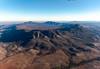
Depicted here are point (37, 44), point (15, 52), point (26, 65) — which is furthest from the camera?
point (37, 44)

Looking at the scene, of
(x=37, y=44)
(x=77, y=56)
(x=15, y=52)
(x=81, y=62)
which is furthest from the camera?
(x=37, y=44)

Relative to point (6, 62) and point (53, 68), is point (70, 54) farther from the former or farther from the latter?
point (6, 62)

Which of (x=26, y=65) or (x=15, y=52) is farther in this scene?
(x=15, y=52)

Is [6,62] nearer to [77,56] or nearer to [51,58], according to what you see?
[51,58]

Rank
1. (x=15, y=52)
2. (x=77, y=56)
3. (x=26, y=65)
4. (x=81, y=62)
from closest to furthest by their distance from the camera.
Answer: (x=26, y=65)
(x=81, y=62)
(x=77, y=56)
(x=15, y=52)

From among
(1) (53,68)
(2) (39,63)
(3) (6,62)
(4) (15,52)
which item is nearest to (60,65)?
(1) (53,68)

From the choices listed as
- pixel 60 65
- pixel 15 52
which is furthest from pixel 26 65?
pixel 15 52

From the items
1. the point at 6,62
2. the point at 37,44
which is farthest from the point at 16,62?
the point at 37,44

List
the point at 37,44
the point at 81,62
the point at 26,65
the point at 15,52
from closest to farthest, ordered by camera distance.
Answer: the point at 26,65, the point at 81,62, the point at 15,52, the point at 37,44

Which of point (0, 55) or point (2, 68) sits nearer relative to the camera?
point (2, 68)
